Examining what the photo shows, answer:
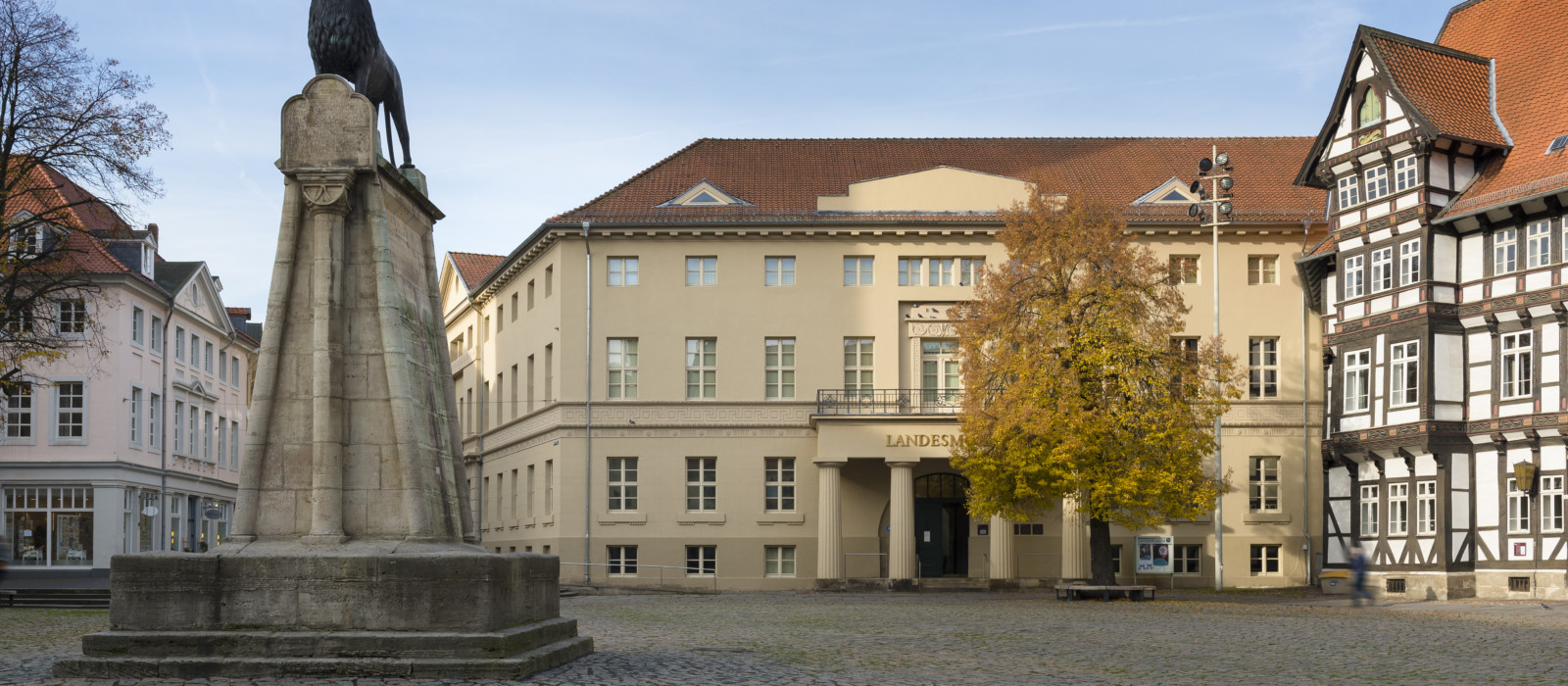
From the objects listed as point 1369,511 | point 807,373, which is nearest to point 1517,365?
point 1369,511

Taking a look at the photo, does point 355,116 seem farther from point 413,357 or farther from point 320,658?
point 320,658

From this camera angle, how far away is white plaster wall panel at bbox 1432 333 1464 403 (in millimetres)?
36406

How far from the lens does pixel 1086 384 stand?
34.4m

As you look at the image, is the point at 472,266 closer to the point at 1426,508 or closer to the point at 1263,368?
the point at 1263,368

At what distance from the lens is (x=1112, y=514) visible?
113ft

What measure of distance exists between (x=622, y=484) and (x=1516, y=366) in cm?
2426

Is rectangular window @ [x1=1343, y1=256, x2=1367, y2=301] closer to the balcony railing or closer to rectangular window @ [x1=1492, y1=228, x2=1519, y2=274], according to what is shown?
rectangular window @ [x1=1492, y1=228, x2=1519, y2=274]

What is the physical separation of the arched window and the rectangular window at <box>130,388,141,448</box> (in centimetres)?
4214

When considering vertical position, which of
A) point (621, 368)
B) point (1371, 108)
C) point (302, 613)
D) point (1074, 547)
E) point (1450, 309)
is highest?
point (1371, 108)

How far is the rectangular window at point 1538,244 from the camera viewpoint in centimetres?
3428

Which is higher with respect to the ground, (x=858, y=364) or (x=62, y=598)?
(x=858, y=364)

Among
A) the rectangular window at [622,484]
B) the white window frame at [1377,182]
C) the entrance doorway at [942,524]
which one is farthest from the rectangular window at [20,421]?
the white window frame at [1377,182]

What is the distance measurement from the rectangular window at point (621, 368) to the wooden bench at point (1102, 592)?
1614 cm

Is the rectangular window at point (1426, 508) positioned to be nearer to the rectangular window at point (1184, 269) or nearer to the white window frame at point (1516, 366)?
the white window frame at point (1516, 366)
